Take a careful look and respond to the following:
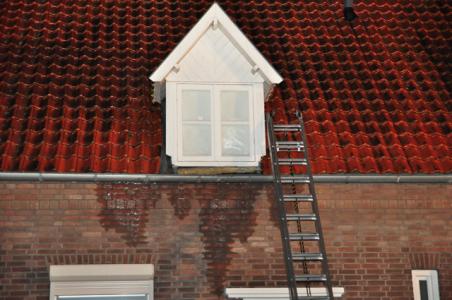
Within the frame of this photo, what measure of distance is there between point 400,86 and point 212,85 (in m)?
3.35

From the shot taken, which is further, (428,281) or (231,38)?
(231,38)

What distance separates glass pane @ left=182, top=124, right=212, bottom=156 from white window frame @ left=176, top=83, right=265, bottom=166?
0.06 m

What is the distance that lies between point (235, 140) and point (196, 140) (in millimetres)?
565

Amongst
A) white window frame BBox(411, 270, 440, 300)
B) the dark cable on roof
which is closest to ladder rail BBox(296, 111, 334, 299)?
white window frame BBox(411, 270, 440, 300)

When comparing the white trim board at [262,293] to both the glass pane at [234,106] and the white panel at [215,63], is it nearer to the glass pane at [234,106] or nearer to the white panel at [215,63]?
the glass pane at [234,106]

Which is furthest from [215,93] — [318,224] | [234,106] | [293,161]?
[318,224]

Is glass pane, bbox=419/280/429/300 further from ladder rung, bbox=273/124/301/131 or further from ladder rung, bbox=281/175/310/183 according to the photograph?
ladder rung, bbox=273/124/301/131

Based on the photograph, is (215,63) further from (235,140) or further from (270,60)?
(270,60)

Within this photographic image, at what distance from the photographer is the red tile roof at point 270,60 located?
943 centimetres

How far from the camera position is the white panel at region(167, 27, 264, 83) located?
9.55 meters

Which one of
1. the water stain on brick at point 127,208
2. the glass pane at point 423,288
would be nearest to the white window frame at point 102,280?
the water stain on brick at point 127,208

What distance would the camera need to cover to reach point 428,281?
9359 millimetres

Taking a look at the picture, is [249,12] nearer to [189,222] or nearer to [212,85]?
[212,85]

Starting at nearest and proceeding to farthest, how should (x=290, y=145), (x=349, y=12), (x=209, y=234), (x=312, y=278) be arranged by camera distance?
(x=312, y=278) < (x=290, y=145) < (x=209, y=234) < (x=349, y=12)
